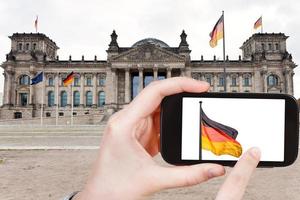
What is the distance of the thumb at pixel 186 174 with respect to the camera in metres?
1.74

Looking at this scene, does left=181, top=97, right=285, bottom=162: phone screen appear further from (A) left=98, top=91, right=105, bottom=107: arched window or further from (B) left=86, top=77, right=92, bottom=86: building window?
(B) left=86, top=77, right=92, bottom=86: building window

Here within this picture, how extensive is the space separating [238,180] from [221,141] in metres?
0.32

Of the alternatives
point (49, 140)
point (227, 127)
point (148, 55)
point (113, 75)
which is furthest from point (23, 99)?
point (227, 127)

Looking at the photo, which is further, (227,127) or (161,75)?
(161,75)

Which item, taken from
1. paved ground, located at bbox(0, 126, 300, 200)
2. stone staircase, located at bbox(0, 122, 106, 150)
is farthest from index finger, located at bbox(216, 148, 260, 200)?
stone staircase, located at bbox(0, 122, 106, 150)

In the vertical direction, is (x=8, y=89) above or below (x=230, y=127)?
above

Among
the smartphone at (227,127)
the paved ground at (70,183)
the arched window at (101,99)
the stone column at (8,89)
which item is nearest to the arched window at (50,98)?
the stone column at (8,89)

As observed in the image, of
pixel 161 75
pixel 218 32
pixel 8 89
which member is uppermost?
pixel 161 75

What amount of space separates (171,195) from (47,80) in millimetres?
73603

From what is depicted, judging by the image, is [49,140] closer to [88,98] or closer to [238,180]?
[238,180]

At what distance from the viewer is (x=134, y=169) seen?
1800 mm

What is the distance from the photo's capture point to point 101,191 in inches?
70.9

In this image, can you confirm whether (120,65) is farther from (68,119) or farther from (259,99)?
(259,99)

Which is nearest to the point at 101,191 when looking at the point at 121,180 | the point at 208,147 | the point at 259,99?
the point at 121,180
